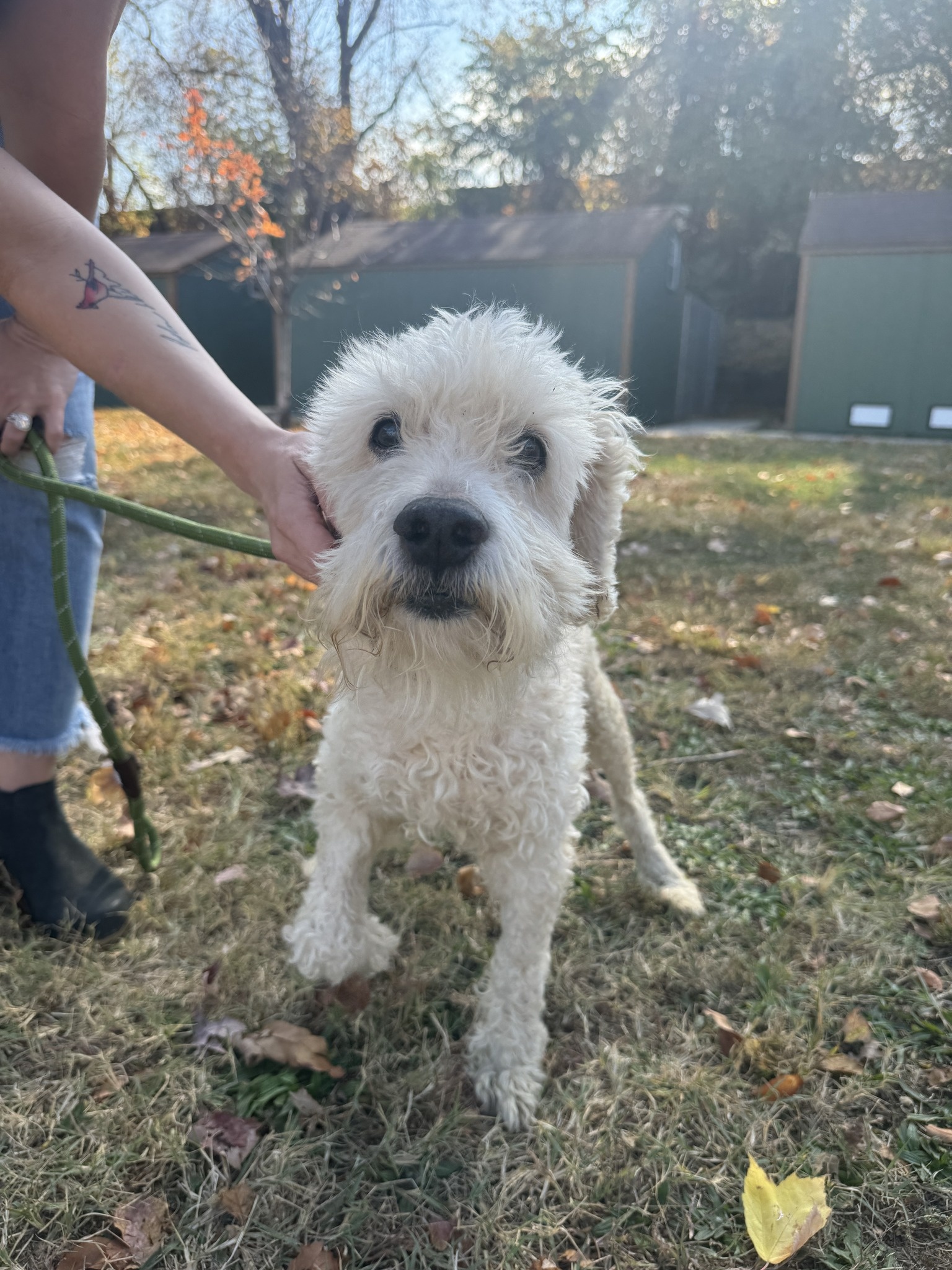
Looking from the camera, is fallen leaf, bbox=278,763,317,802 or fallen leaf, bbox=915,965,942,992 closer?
fallen leaf, bbox=915,965,942,992

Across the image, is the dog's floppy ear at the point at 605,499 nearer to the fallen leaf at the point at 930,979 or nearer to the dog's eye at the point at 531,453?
the dog's eye at the point at 531,453

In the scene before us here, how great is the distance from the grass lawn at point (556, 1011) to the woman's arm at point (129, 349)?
1286 mm

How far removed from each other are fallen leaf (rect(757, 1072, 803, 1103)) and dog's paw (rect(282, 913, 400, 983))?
106 centimetres

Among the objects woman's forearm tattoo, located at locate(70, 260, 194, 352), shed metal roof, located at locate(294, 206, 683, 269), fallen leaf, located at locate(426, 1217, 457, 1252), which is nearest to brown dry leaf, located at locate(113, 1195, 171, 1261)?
fallen leaf, located at locate(426, 1217, 457, 1252)

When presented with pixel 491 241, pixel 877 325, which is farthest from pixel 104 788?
pixel 491 241

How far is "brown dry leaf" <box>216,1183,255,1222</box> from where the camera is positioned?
68.1 inches

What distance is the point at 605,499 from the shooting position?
2236mm

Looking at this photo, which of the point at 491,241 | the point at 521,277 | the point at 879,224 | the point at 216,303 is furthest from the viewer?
the point at 216,303

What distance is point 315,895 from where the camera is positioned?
2.31 meters

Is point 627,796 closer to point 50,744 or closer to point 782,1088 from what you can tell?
point 782,1088

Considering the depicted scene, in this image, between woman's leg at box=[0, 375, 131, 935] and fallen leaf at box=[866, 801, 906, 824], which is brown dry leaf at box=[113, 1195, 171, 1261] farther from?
fallen leaf at box=[866, 801, 906, 824]

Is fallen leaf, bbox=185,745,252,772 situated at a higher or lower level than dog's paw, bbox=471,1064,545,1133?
higher

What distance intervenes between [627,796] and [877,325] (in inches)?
717

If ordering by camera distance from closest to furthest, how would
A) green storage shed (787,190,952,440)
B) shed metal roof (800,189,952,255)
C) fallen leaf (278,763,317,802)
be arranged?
fallen leaf (278,763,317,802)
shed metal roof (800,189,952,255)
green storage shed (787,190,952,440)
